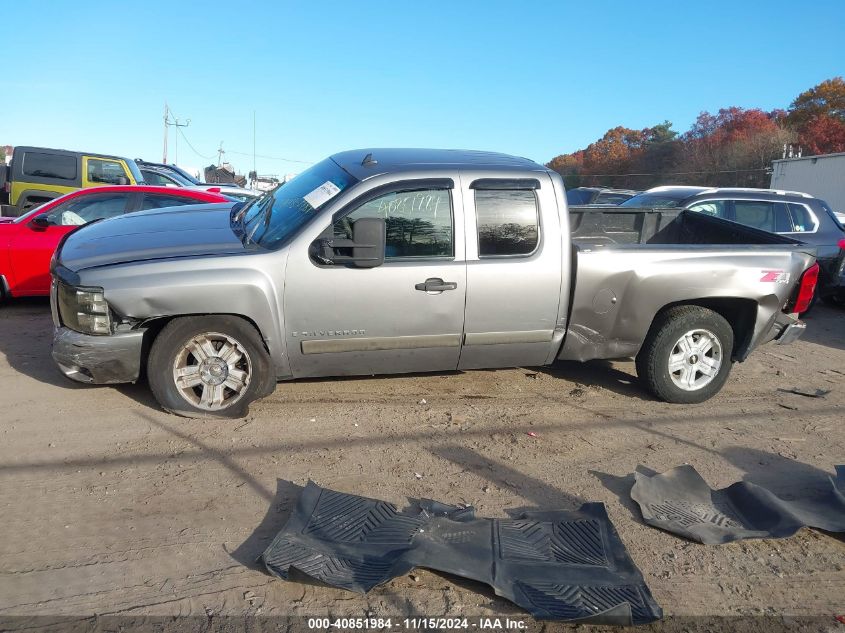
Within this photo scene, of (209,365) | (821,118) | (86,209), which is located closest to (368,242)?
(209,365)

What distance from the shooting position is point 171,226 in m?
5.02

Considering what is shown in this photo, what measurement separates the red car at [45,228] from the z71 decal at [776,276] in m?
5.44

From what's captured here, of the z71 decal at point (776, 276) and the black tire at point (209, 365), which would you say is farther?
the z71 decal at point (776, 276)

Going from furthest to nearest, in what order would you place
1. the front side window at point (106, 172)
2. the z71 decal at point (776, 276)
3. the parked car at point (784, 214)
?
the front side window at point (106, 172) → the parked car at point (784, 214) → the z71 decal at point (776, 276)

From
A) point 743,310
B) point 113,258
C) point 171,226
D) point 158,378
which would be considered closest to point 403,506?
point 158,378

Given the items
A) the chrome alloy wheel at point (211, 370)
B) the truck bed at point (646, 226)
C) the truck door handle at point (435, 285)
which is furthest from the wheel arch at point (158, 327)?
the truck bed at point (646, 226)

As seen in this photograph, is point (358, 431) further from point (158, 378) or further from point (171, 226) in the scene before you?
point (171, 226)

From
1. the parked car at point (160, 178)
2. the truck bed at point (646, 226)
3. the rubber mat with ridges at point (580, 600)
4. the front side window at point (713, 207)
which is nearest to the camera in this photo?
the rubber mat with ridges at point (580, 600)

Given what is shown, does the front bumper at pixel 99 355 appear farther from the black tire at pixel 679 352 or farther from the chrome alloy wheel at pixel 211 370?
the black tire at pixel 679 352

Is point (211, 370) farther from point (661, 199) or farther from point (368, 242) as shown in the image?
point (661, 199)

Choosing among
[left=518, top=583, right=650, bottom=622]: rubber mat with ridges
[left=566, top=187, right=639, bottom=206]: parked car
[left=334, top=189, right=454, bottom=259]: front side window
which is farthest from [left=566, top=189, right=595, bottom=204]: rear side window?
[left=518, top=583, right=650, bottom=622]: rubber mat with ridges

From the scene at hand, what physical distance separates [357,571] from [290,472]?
42.9 inches

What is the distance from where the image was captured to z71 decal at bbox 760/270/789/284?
5.13 meters

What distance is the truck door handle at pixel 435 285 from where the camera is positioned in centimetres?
455
